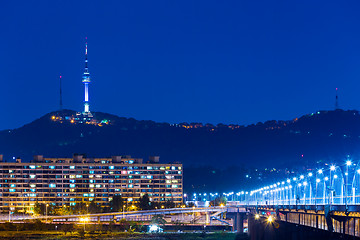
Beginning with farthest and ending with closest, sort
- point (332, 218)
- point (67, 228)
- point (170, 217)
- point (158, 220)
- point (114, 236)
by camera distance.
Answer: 1. point (170, 217)
2. point (158, 220)
3. point (67, 228)
4. point (114, 236)
5. point (332, 218)

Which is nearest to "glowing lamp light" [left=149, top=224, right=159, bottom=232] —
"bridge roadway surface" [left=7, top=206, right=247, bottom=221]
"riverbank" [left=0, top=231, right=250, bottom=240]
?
"riverbank" [left=0, top=231, right=250, bottom=240]

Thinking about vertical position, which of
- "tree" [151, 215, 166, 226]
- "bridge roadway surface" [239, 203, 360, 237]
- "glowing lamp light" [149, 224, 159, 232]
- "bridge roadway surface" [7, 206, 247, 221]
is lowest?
"glowing lamp light" [149, 224, 159, 232]

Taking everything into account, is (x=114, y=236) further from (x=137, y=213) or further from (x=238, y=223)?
(x=137, y=213)

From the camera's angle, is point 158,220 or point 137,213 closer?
point 158,220

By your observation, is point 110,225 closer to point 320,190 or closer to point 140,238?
point 140,238

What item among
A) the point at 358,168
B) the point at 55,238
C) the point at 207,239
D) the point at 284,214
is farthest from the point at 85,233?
the point at 358,168

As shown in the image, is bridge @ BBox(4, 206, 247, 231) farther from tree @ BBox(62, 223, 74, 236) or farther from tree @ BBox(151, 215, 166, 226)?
tree @ BBox(62, 223, 74, 236)

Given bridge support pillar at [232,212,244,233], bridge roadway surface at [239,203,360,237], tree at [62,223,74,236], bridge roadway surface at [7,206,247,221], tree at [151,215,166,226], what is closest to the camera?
bridge roadway surface at [239,203,360,237]

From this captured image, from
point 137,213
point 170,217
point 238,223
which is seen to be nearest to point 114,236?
point 238,223

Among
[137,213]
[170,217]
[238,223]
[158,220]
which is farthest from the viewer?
[170,217]

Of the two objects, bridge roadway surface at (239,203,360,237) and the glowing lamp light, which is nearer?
bridge roadway surface at (239,203,360,237)

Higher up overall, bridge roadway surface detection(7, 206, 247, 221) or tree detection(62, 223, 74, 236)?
Answer: bridge roadway surface detection(7, 206, 247, 221)

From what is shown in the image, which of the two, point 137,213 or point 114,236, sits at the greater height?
point 137,213
